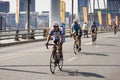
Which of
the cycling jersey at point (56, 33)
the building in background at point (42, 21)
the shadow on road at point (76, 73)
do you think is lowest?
the shadow on road at point (76, 73)

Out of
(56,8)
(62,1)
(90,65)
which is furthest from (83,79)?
(56,8)

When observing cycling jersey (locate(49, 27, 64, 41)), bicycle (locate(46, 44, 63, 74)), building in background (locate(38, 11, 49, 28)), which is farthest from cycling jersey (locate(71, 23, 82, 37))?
building in background (locate(38, 11, 49, 28))

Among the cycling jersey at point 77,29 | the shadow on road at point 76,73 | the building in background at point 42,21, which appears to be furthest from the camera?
the building in background at point 42,21

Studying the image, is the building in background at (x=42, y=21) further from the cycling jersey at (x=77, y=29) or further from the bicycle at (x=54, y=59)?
the bicycle at (x=54, y=59)

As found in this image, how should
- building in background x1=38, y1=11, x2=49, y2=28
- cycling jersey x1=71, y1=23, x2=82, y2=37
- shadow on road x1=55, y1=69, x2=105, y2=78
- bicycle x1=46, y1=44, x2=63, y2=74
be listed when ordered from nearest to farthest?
shadow on road x1=55, y1=69, x2=105, y2=78 < bicycle x1=46, y1=44, x2=63, y2=74 < cycling jersey x1=71, y1=23, x2=82, y2=37 < building in background x1=38, y1=11, x2=49, y2=28

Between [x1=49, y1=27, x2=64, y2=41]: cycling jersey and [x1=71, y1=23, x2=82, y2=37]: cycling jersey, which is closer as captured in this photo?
[x1=49, y1=27, x2=64, y2=41]: cycling jersey

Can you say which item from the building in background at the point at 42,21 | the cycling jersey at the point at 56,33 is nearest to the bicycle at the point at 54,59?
the cycling jersey at the point at 56,33

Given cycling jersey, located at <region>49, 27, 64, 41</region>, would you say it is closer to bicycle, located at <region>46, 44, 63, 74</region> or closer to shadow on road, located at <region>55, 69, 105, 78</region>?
bicycle, located at <region>46, 44, 63, 74</region>

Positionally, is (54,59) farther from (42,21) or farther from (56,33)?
(42,21)

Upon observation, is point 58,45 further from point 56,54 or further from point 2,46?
point 2,46

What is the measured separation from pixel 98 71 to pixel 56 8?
46.3m

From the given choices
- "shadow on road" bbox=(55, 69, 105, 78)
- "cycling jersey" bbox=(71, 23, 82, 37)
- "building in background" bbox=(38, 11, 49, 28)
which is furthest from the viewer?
"building in background" bbox=(38, 11, 49, 28)

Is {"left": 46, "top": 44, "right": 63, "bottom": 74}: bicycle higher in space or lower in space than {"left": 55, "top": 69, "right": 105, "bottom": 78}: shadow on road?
higher

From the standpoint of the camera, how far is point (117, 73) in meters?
12.7
